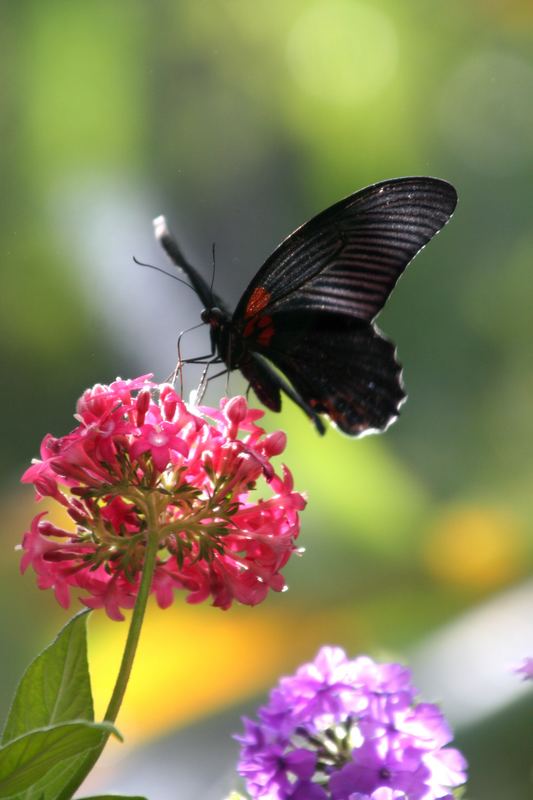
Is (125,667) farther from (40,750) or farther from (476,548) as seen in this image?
(476,548)

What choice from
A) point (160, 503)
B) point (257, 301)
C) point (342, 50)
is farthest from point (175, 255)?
point (342, 50)

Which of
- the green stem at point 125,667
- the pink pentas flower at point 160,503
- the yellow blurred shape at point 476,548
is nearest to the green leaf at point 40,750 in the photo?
the green stem at point 125,667

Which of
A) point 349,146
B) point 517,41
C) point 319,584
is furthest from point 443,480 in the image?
point 517,41

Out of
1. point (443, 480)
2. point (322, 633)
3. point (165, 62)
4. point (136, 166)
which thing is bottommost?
point (322, 633)

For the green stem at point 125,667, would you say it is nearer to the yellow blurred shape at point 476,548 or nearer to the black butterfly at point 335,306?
the black butterfly at point 335,306

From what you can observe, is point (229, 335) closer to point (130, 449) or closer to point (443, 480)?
point (130, 449)

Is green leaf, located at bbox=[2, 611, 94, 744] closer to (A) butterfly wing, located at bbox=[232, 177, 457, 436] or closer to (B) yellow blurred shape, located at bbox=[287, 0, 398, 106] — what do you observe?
(A) butterfly wing, located at bbox=[232, 177, 457, 436]
